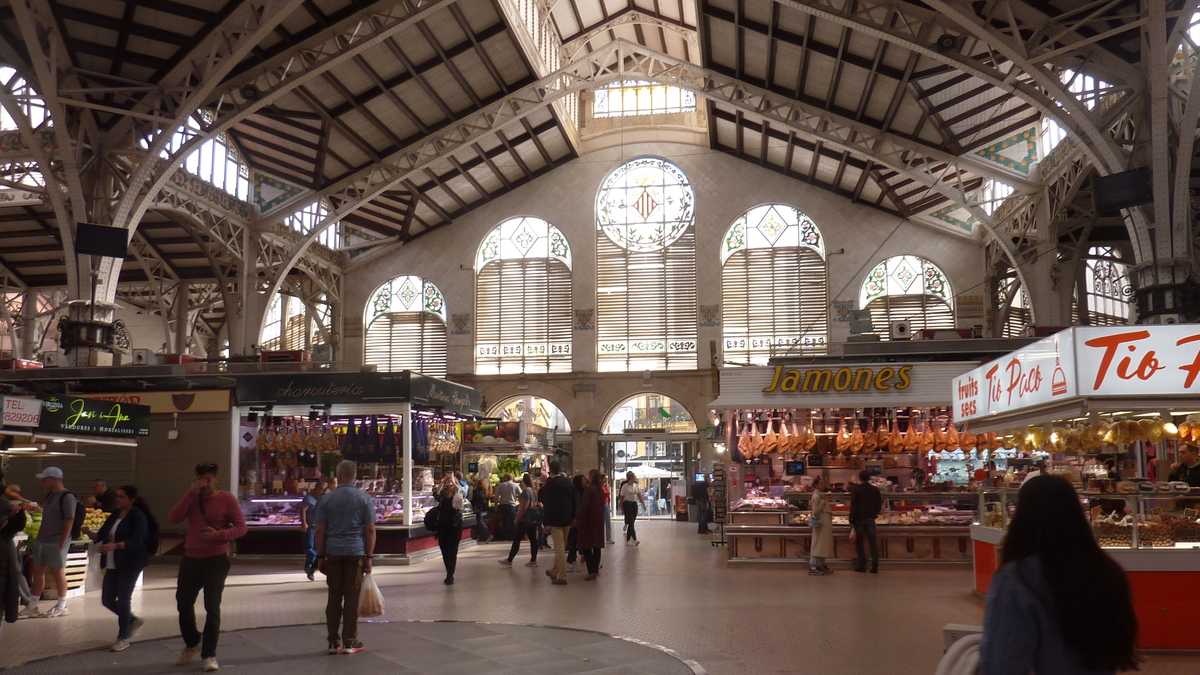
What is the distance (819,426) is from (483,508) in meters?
7.39

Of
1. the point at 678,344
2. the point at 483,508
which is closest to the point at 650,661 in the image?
the point at 483,508

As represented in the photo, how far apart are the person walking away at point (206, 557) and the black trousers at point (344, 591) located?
78 centimetres

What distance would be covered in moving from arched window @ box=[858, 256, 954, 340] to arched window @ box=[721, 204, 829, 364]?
4.34 ft

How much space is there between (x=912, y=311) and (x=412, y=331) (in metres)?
14.3

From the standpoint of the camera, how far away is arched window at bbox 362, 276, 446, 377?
1167 inches

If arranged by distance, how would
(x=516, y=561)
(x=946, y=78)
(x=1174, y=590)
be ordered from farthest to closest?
(x=946, y=78), (x=516, y=561), (x=1174, y=590)

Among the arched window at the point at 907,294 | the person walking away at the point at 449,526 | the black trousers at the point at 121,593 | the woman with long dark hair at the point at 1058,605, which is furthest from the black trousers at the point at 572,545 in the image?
the arched window at the point at 907,294

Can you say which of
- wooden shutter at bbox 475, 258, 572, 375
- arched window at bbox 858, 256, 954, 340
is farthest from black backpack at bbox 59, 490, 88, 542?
arched window at bbox 858, 256, 954, 340

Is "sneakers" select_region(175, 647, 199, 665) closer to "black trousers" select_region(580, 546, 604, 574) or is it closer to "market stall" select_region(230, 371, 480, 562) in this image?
"black trousers" select_region(580, 546, 604, 574)

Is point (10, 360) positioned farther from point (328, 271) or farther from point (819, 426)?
point (819, 426)

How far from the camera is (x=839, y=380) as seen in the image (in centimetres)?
1642

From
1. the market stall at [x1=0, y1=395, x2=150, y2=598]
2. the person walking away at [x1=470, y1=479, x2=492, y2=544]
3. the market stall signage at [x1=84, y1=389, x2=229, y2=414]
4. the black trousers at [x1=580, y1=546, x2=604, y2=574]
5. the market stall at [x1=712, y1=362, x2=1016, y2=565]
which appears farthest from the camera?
the person walking away at [x1=470, y1=479, x2=492, y2=544]

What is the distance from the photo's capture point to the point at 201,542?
6988 mm

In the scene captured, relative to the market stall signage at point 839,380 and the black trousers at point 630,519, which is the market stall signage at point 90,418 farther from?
the market stall signage at point 839,380
